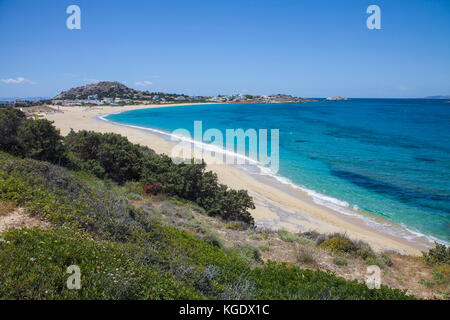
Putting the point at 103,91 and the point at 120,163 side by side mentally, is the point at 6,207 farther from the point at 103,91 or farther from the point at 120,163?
the point at 103,91

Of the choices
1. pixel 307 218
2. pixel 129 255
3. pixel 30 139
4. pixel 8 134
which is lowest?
pixel 307 218

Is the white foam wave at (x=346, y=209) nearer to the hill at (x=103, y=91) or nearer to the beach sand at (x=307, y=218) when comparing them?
the beach sand at (x=307, y=218)

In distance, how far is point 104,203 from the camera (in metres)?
7.06

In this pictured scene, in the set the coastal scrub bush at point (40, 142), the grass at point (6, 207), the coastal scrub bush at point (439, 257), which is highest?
the coastal scrub bush at point (40, 142)

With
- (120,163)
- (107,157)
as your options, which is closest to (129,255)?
(120,163)

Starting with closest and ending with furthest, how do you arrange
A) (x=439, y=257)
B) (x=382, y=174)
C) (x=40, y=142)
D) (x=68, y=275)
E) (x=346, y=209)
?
(x=68, y=275)
(x=439, y=257)
(x=40, y=142)
(x=346, y=209)
(x=382, y=174)

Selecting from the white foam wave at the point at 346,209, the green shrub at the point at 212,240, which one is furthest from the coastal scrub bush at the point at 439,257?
the green shrub at the point at 212,240

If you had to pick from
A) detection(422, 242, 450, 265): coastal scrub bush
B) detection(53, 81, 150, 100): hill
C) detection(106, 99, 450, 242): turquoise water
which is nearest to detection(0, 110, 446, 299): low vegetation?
detection(422, 242, 450, 265): coastal scrub bush

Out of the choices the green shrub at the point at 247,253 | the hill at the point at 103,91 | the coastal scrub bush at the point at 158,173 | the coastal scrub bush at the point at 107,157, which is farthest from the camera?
the hill at the point at 103,91

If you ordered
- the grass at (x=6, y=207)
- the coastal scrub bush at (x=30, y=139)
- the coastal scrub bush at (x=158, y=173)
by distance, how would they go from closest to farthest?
1. the grass at (x=6, y=207)
2. the coastal scrub bush at (x=30, y=139)
3. the coastal scrub bush at (x=158, y=173)

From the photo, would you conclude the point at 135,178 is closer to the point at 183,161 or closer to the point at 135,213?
the point at 183,161

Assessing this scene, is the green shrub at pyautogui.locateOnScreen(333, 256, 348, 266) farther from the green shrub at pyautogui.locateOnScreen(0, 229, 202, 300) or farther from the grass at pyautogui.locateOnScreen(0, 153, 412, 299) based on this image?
the green shrub at pyautogui.locateOnScreen(0, 229, 202, 300)

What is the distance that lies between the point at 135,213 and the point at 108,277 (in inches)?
143
